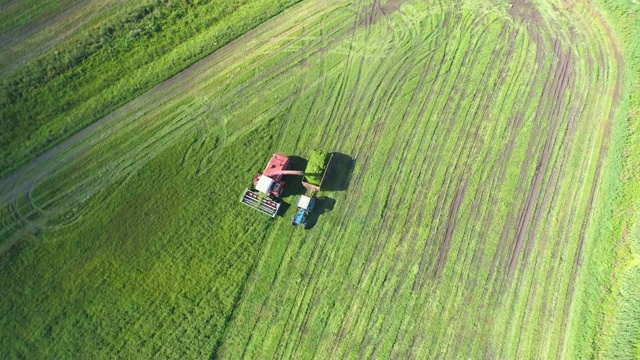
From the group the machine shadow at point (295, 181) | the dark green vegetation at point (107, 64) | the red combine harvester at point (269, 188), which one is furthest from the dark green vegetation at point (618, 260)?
the dark green vegetation at point (107, 64)

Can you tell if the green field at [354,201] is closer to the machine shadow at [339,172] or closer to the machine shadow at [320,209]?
the machine shadow at [339,172]

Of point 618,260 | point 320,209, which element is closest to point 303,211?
point 320,209

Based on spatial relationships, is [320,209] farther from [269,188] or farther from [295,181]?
[269,188]

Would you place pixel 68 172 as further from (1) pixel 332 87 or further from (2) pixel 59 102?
(1) pixel 332 87

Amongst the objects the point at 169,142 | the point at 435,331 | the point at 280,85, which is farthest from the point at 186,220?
Answer: the point at 435,331

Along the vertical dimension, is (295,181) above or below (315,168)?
below

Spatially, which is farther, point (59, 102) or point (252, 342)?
point (59, 102)
